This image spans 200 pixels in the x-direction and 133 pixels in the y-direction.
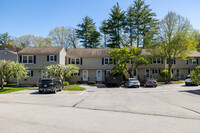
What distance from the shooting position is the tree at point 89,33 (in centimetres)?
4478

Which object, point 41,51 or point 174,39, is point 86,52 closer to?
point 41,51

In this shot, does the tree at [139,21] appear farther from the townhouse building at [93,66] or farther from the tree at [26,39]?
the tree at [26,39]

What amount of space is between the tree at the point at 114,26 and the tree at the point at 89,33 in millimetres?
3209

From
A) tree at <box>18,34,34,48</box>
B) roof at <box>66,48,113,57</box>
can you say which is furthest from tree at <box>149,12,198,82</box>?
tree at <box>18,34,34,48</box>

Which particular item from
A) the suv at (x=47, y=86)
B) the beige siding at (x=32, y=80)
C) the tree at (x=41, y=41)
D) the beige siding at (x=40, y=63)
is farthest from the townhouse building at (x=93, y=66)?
the tree at (x=41, y=41)

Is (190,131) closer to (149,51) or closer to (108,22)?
(149,51)

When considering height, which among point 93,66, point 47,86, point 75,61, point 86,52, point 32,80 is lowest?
point 47,86

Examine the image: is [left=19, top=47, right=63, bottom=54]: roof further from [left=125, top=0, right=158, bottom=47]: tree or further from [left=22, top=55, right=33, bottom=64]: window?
[left=125, top=0, right=158, bottom=47]: tree

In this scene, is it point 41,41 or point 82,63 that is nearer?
point 82,63

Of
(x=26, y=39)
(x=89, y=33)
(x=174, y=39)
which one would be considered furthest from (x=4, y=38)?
(x=174, y=39)

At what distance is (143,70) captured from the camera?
1251 inches

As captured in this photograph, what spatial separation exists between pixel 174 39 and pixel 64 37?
32.6 m

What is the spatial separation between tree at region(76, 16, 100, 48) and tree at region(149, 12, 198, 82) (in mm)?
19460

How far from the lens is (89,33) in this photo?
44438mm
